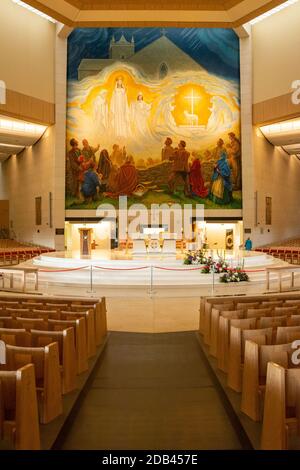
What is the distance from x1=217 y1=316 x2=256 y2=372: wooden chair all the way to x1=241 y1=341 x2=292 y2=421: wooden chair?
1.00 m

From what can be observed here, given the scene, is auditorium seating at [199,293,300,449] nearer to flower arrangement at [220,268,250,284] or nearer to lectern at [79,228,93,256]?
flower arrangement at [220,268,250,284]

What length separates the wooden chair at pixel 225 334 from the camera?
171 inches

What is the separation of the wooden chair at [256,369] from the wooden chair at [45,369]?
1.53 m

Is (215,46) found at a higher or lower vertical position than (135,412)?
higher

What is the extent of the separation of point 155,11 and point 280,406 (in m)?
20.0

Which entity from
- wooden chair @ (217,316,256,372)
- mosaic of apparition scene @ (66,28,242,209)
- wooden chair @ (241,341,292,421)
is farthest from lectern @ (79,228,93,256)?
wooden chair @ (241,341,292,421)

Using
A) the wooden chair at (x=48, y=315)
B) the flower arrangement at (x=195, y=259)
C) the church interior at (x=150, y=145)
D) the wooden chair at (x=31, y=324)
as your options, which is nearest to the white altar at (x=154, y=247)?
Answer: the church interior at (x=150, y=145)

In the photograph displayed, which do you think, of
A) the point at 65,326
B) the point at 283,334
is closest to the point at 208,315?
the point at 283,334

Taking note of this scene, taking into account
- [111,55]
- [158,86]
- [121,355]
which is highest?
[111,55]

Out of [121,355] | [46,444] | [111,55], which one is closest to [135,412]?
[46,444]

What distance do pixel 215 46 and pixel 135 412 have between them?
81.0ft

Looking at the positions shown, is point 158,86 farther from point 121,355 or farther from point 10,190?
point 121,355

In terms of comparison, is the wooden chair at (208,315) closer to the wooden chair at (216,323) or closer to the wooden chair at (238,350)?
the wooden chair at (216,323)

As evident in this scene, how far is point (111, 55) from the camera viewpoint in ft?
78.6
